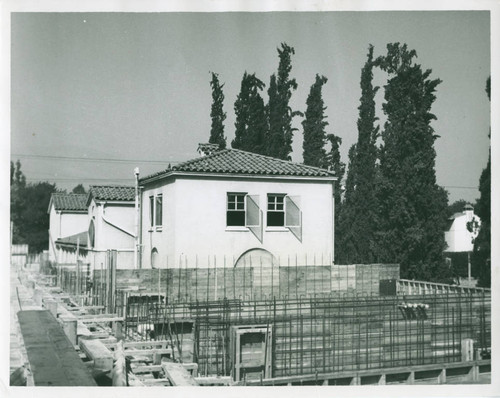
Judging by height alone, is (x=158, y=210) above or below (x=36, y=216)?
above

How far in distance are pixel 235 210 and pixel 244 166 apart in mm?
1122

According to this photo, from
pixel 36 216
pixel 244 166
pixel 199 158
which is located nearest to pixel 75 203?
pixel 199 158

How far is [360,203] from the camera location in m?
Result: 15.6

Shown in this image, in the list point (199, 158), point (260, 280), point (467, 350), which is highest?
point (199, 158)

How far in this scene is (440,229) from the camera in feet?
42.3

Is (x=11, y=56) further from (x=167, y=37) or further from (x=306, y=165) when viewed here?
(x=306, y=165)

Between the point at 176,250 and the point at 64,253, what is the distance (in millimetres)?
5982

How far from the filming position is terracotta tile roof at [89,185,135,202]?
15711 millimetres

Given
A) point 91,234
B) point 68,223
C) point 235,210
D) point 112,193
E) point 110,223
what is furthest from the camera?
point 112,193

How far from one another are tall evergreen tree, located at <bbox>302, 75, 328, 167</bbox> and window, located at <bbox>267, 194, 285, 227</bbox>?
1.40 meters

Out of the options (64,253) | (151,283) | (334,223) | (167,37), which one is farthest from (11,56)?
(64,253)

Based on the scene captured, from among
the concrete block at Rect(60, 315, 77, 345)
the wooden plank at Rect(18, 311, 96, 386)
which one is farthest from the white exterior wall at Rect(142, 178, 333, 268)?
the wooden plank at Rect(18, 311, 96, 386)

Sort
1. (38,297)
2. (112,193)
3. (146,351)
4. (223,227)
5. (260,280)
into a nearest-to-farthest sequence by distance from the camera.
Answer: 1. (146,351)
2. (38,297)
3. (260,280)
4. (223,227)
5. (112,193)

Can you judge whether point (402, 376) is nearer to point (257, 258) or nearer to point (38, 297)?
point (38, 297)
